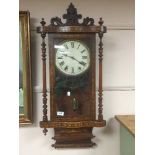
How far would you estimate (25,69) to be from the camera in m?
1.98

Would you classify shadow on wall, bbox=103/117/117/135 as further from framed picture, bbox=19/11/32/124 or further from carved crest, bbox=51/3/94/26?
carved crest, bbox=51/3/94/26

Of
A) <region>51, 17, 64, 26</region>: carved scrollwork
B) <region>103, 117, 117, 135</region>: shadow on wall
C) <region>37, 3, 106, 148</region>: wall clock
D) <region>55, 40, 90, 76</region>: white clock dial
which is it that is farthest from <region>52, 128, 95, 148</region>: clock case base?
<region>51, 17, 64, 26</region>: carved scrollwork

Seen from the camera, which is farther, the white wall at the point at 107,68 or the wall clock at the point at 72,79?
the white wall at the point at 107,68

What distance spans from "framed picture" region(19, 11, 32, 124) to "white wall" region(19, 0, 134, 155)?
0.08 m

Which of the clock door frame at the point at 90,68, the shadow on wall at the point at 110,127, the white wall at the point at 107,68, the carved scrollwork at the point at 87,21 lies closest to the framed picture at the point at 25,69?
the white wall at the point at 107,68

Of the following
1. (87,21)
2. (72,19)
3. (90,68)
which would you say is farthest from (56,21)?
(90,68)

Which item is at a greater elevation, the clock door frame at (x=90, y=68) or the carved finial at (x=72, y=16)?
the carved finial at (x=72, y=16)

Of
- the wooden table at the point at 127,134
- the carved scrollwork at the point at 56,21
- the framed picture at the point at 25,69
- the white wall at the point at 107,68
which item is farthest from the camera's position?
the white wall at the point at 107,68

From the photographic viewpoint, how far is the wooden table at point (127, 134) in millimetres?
1679

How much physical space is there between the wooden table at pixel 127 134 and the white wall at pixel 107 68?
0.16 m

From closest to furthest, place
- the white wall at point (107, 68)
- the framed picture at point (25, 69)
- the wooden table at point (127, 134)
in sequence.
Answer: the wooden table at point (127, 134) → the framed picture at point (25, 69) → the white wall at point (107, 68)

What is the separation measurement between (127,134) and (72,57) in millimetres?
654

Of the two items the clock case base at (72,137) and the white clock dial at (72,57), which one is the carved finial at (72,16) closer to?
the white clock dial at (72,57)
